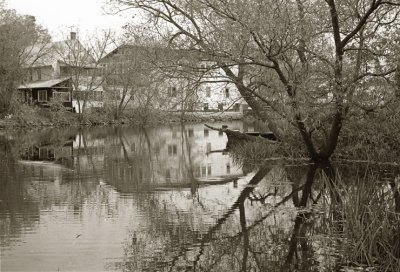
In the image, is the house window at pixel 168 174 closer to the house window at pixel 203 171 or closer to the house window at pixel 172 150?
the house window at pixel 203 171

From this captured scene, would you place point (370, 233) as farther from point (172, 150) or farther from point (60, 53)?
point (60, 53)

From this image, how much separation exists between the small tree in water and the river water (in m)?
2.48

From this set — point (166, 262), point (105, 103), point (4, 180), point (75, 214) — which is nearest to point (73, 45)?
point (105, 103)

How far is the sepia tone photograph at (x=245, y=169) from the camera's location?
28.6 feet

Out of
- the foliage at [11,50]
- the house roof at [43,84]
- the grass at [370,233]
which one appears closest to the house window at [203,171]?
the grass at [370,233]

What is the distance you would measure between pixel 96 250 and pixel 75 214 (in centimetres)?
317

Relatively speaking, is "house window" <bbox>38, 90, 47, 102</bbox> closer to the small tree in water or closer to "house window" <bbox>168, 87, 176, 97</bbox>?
"house window" <bbox>168, 87, 176, 97</bbox>

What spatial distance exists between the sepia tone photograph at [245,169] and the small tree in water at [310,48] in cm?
6

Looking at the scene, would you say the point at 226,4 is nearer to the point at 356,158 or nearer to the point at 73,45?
the point at 356,158

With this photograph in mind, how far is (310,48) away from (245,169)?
17.8 ft

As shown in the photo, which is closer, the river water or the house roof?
the river water

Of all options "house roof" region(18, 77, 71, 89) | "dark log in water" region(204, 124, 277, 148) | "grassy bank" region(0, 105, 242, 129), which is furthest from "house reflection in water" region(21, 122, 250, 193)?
"house roof" region(18, 77, 71, 89)

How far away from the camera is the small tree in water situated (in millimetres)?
15609

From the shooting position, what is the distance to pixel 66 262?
8438 mm
